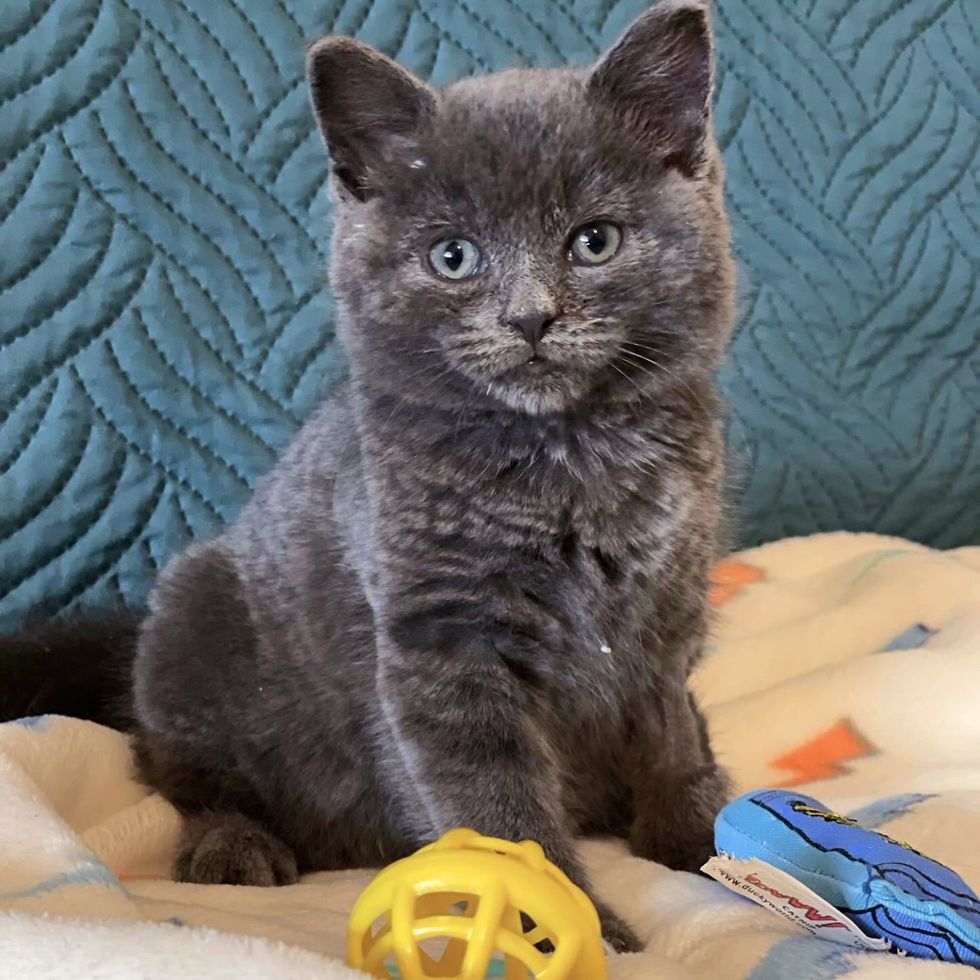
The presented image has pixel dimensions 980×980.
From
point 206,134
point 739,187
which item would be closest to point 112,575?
point 206,134

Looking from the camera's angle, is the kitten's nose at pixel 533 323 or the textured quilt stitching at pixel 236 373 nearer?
the kitten's nose at pixel 533 323

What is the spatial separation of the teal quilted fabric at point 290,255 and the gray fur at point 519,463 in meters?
0.32

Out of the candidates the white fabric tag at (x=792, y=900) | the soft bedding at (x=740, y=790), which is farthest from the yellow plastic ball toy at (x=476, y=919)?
the white fabric tag at (x=792, y=900)

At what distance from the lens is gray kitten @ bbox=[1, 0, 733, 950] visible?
78cm

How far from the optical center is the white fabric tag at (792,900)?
646mm

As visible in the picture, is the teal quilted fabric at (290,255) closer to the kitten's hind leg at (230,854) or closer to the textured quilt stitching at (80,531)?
the textured quilt stitching at (80,531)

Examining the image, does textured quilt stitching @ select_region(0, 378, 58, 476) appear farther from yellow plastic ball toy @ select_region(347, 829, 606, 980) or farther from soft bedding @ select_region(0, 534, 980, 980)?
yellow plastic ball toy @ select_region(347, 829, 606, 980)

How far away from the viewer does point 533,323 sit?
74cm

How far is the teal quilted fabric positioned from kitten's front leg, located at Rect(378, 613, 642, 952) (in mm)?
426

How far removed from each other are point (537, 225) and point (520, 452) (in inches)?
6.7

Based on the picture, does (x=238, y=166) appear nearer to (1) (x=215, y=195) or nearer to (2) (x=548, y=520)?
(1) (x=215, y=195)

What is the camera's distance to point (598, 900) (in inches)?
30.6

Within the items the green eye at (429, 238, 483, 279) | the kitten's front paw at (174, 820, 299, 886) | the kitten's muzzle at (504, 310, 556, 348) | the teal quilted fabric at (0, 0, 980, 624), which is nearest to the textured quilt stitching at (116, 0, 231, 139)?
the teal quilted fabric at (0, 0, 980, 624)

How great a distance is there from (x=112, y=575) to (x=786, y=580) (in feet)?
2.77
